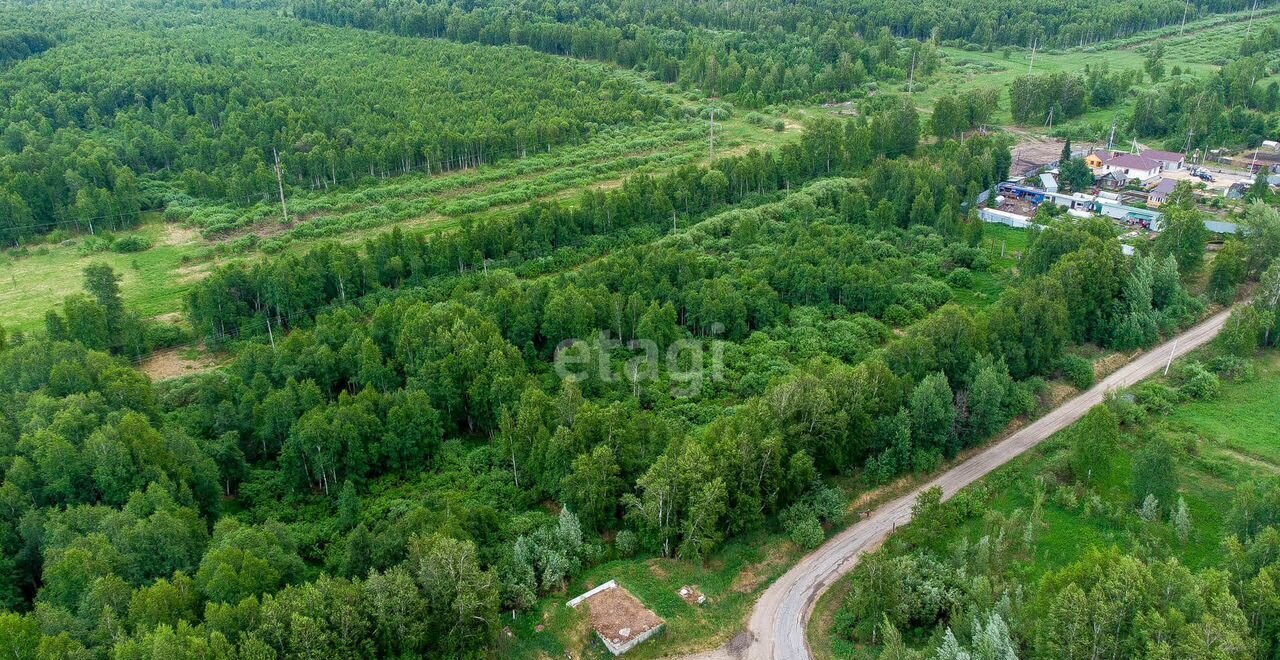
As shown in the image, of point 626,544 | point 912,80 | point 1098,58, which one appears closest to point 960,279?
point 626,544

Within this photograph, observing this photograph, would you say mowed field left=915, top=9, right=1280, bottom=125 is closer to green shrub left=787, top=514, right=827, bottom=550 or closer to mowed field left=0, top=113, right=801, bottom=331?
mowed field left=0, top=113, right=801, bottom=331

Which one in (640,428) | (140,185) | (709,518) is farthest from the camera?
(140,185)

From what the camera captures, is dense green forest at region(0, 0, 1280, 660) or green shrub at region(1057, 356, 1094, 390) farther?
green shrub at region(1057, 356, 1094, 390)

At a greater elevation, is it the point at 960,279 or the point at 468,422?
the point at 960,279

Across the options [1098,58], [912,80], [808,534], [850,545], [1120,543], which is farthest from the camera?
[1098,58]

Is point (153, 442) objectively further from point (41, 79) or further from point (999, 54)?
point (999, 54)

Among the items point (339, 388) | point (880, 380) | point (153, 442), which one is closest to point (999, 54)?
point (880, 380)

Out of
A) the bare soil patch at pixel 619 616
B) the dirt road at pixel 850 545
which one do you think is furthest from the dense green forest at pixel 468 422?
the bare soil patch at pixel 619 616

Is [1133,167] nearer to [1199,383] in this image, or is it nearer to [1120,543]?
[1199,383]

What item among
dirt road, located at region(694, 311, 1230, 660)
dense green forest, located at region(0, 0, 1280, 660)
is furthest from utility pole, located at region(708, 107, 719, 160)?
dirt road, located at region(694, 311, 1230, 660)
